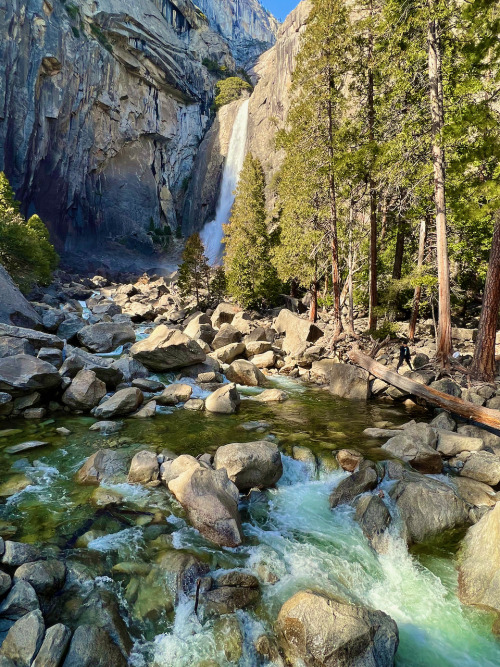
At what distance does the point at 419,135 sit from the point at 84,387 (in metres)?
13.0

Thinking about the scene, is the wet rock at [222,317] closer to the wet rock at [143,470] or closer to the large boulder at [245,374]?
the large boulder at [245,374]

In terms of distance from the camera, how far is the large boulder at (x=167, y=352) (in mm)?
13672

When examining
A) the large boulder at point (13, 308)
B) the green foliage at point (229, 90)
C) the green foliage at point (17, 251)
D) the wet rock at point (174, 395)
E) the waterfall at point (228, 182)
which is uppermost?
the green foliage at point (229, 90)

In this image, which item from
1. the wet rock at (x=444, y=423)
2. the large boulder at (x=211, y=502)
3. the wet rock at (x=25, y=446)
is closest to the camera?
the large boulder at (x=211, y=502)

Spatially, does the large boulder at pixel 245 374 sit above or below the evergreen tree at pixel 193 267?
below

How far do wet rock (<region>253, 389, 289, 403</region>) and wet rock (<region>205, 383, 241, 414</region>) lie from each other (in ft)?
4.06

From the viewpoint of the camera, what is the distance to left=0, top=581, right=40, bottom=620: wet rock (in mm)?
3840

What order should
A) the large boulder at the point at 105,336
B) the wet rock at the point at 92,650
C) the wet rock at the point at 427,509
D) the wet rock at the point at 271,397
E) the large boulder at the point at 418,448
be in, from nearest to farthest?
the wet rock at the point at 92,650 < the wet rock at the point at 427,509 < the large boulder at the point at 418,448 < the wet rock at the point at 271,397 < the large boulder at the point at 105,336

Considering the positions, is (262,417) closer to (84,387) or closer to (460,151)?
(84,387)

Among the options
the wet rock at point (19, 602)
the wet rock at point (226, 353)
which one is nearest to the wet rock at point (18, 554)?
the wet rock at point (19, 602)

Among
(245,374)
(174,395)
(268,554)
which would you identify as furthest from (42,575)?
(245,374)

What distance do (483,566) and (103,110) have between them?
234ft

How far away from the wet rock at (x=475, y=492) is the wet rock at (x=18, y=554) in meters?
6.65

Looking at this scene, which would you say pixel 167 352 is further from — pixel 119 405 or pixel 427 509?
pixel 427 509
